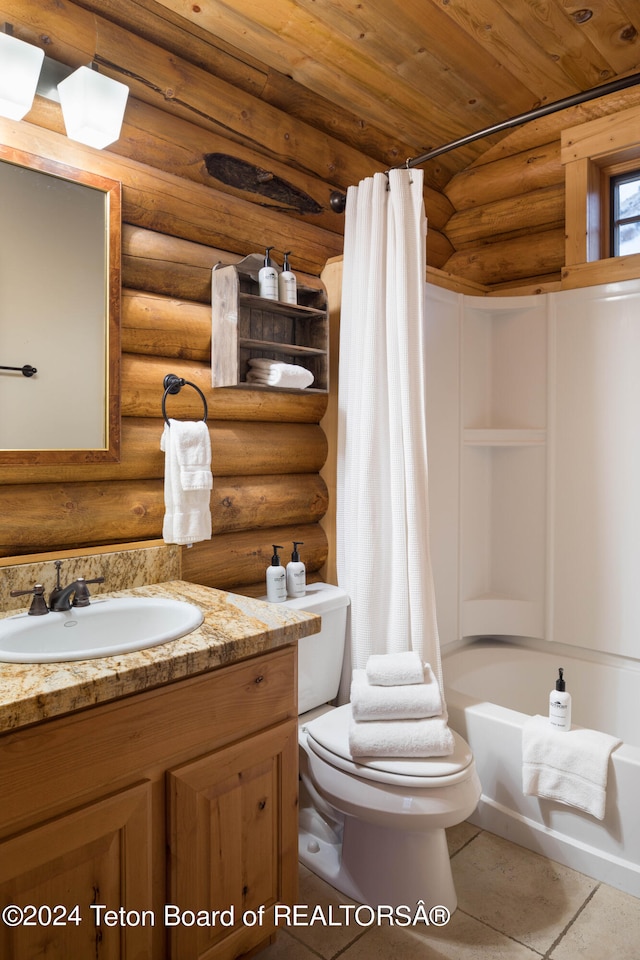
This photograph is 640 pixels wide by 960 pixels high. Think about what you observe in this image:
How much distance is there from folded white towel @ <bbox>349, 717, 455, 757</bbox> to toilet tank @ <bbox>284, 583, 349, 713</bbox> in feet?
1.41

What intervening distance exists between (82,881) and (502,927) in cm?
121

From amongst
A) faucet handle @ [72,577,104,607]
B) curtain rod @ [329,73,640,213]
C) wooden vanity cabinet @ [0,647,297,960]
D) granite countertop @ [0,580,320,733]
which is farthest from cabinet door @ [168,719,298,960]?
curtain rod @ [329,73,640,213]

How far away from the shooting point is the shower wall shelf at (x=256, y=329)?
6.91 ft

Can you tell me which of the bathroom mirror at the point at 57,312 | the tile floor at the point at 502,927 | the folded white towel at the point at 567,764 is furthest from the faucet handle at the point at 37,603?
the folded white towel at the point at 567,764

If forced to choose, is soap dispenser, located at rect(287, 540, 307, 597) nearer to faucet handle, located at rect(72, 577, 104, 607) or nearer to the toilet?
the toilet

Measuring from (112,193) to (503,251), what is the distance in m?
2.01

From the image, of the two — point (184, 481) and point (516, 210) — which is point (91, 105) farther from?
point (516, 210)

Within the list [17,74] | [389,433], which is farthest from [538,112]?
[17,74]

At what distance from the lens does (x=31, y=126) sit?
1720 mm

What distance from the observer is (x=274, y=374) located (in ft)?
7.11

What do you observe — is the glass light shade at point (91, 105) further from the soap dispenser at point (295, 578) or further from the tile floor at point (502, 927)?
the tile floor at point (502, 927)

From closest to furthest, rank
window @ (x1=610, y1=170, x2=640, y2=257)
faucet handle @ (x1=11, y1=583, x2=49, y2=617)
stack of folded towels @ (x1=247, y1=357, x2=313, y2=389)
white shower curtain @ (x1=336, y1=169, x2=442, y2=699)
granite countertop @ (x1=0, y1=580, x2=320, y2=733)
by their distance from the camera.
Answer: granite countertop @ (x1=0, y1=580, x2=320, y2=733) < faucet handle @ (x1=11, y1=583, x2=49, y2=617) < stack of folded towels @ (x1=247, y1=357, x2=313, y2=389) < white shower curtain @ (x1=336, y1=169, x2=442, y2=699) < window @ (x1=610, y1=170, x2=640, y2=257)

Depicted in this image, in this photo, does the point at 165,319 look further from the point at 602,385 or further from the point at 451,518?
the point at 602,385

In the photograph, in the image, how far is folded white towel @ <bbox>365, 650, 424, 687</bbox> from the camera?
1918 millimetres
